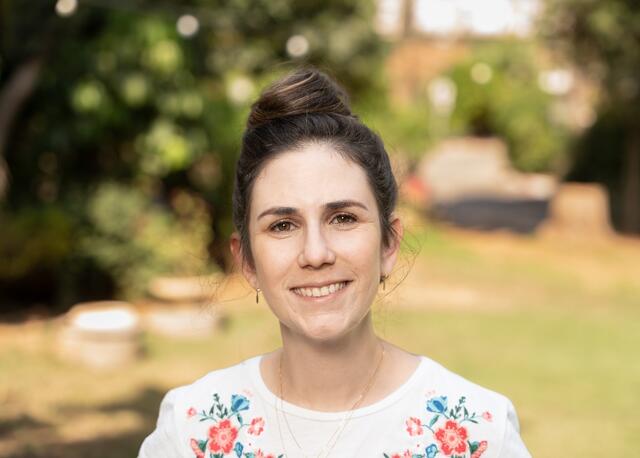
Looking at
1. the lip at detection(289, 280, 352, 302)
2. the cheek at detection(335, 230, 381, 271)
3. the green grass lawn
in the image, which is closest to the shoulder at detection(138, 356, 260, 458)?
the lip at detection(289, 280, 352, 302)

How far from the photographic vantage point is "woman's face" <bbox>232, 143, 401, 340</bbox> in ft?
6.57

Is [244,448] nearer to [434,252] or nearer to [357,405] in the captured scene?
[357,405]

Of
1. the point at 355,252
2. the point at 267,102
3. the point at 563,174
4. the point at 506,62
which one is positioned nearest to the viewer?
the point at 355,252

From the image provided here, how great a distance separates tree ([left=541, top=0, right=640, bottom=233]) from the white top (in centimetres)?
1650

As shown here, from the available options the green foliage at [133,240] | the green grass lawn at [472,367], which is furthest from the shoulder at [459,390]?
the green foliage at [133,240]

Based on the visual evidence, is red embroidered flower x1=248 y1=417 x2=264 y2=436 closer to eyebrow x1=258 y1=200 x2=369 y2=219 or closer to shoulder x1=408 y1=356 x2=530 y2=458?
shoulder x1=408 y1=356 x2=530 y2=458

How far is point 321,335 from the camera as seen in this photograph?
2.03m

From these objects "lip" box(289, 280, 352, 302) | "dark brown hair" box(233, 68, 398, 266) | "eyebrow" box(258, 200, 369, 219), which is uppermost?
"dark brown hair" box(233, 68, 398, 266)

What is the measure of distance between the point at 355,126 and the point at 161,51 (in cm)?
938

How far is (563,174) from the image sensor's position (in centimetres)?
2497


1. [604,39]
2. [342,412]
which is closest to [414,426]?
[342,412]

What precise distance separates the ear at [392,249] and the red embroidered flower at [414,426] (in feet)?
1.18

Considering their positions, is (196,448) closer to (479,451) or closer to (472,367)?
(479,451)

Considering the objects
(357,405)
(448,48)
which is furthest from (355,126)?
(448,48)
